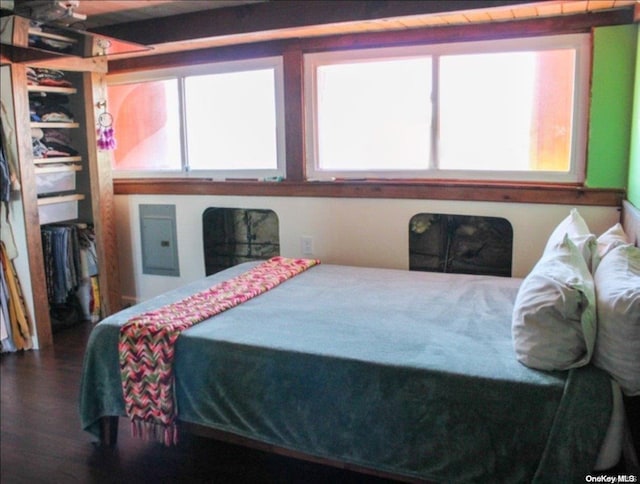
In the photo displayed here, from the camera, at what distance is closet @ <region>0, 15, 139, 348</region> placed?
3.29 m

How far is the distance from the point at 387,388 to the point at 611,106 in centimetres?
196

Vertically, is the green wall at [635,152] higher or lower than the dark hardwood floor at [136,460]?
higher

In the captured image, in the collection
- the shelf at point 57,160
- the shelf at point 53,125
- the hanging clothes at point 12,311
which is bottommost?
the hanging clothes at point 12,311

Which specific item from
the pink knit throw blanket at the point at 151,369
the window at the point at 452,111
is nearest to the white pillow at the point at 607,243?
the window at the point at 452,111

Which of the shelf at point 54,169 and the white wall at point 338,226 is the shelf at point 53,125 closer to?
the shelf at point 54,169

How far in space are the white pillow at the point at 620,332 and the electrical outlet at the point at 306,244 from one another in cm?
209

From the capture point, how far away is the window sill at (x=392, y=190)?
2.95 metres

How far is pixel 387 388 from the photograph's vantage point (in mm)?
1822

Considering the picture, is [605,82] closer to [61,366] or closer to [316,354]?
[316,354]

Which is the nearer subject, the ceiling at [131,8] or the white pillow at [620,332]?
the white pillow at [620,332]

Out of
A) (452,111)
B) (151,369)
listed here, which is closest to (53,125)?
(151,369)

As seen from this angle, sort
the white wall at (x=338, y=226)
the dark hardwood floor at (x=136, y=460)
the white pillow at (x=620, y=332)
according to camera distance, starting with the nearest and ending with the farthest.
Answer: the white pillow at (x=620, y=332), the dark hardwood floor at (x=136, y=460), the white wall at (x=338, y=226)

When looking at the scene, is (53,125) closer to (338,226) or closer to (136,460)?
(338,226)

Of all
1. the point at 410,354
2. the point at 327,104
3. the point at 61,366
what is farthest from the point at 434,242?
the point at 61,366
